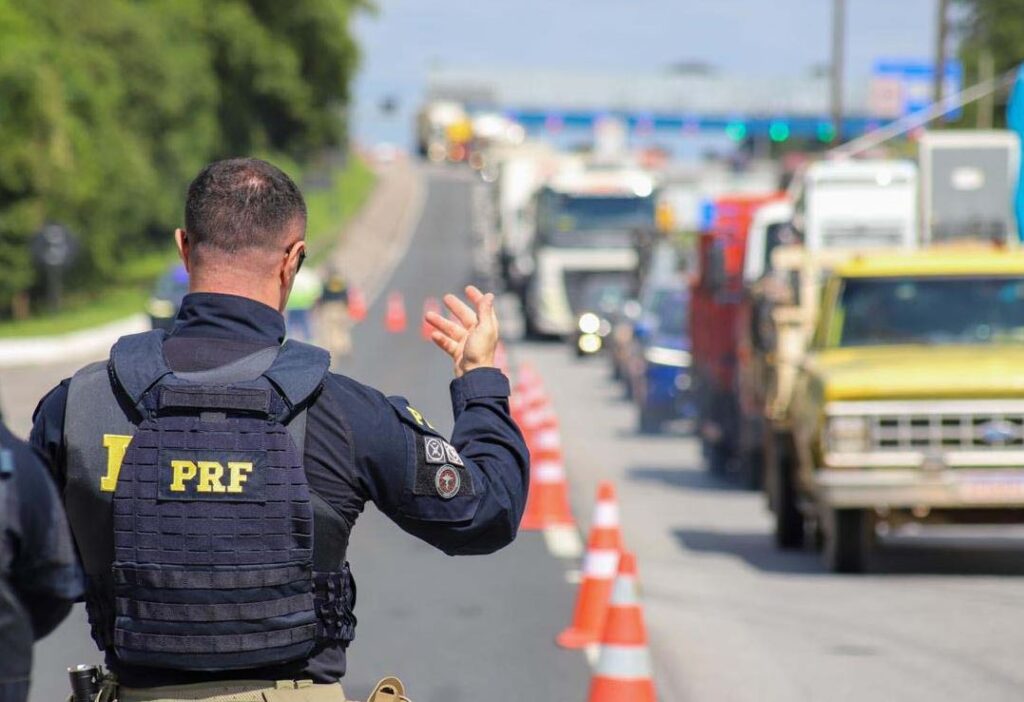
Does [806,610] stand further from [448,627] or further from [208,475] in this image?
[208,475]

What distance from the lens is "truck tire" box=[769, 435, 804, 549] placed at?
15133 mm

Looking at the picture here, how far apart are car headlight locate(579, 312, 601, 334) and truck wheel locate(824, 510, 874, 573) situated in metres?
28.6

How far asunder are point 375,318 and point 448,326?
53.8 metres

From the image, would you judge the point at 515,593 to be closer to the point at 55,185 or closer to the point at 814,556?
the point at 814,556

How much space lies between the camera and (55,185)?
50375 millimetres

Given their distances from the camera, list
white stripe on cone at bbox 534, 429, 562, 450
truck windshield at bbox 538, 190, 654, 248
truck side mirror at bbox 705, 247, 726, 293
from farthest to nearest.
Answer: truck windshield at bbox 538, 190, 654, 248 < truck side mirror at bbox 705, 247, 726, 293 < white stripe on cone at bbox 534, 429, 562, 450

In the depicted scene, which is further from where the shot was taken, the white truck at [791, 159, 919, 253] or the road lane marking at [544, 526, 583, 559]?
the white truck at [791, 159, 919, 253]

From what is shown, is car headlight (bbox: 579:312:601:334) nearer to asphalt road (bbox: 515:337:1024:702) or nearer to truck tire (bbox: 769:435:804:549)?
asphalt road (bbox: 515:337:1024:702)

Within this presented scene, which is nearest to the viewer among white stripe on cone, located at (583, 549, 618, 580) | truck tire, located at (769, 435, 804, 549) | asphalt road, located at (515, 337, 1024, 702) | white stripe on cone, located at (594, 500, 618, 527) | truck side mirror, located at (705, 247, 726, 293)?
asphalt road, located at (515, 337, 1024, 702)

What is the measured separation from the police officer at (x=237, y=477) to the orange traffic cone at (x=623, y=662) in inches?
145

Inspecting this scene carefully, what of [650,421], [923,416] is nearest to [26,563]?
[923,416]

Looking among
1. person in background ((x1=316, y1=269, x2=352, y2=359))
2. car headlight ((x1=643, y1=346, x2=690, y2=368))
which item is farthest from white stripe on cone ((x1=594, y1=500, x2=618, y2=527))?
person in background ((x1=316, y1=269, x2=352, y2=359))

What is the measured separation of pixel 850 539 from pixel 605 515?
2.97 meters

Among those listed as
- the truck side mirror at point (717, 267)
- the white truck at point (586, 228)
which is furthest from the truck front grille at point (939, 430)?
the white truck at point (586, 228)
